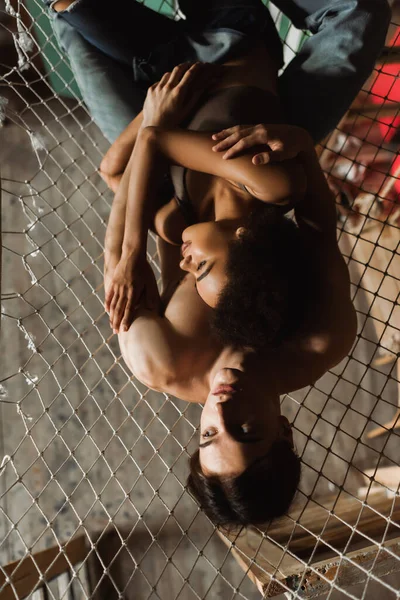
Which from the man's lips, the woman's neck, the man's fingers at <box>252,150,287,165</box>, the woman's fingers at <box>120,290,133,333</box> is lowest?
the man's lips

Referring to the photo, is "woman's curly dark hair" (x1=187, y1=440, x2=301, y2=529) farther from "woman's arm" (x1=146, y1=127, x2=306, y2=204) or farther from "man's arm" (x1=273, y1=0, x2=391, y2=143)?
"man's arm" (x1=273, y1=0, x2=391, y2=143)

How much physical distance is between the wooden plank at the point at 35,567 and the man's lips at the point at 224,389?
542 millimetres

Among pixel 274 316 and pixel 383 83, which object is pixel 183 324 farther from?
pixel 383 83

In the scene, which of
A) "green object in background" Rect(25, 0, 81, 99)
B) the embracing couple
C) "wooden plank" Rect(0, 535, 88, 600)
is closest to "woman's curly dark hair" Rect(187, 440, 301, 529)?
the embracing couple

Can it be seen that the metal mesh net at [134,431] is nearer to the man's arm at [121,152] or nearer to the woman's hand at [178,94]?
the man's arm at [121,152]

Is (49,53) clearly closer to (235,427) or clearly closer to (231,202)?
(231,202)

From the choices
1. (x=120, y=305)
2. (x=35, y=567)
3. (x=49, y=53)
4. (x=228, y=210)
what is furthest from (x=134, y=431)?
(x=49, y=53)

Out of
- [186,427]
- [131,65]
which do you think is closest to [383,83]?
[131,65]

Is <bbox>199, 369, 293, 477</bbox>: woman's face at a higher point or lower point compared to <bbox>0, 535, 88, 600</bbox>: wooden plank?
higher

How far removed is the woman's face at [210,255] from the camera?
1.77 ft

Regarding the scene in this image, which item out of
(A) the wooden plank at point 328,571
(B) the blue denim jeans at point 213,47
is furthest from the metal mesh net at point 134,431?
(A) the wooden plank at point 328,571

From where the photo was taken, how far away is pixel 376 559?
62 cm

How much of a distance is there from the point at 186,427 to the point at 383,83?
1.05 meters

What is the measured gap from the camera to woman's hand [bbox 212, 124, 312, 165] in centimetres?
56
